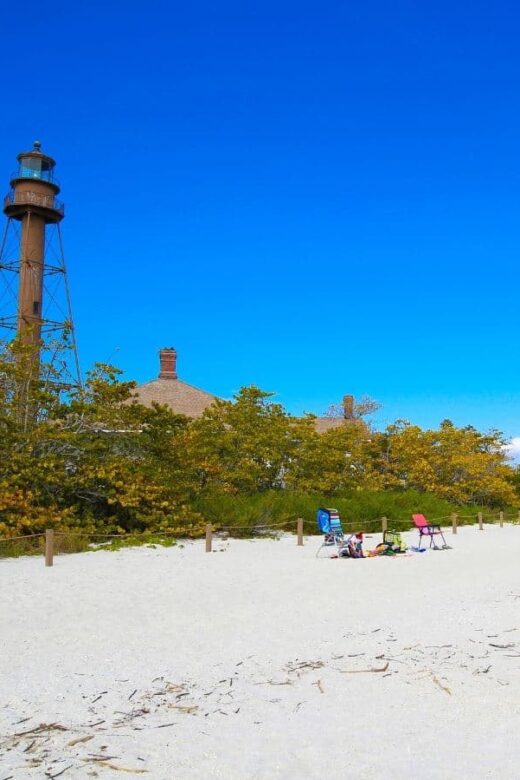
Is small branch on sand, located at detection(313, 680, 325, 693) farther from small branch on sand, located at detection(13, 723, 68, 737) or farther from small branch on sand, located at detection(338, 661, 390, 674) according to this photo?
small branch on sand, located at detection(13, 723, 68, 737)

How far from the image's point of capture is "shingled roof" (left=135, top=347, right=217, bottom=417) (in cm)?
3272

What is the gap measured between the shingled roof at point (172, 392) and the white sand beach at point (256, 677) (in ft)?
69.9

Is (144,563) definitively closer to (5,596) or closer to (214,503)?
(5,596)

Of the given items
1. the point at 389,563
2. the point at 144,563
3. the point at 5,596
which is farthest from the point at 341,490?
the point at 5,596

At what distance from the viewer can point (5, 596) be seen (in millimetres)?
9305

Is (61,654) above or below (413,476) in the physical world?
below

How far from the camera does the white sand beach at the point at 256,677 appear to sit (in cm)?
427

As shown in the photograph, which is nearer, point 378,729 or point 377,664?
point 378,729

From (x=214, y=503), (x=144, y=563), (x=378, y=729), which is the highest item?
(x=214, y=503)

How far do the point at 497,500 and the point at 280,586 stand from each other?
954 inches

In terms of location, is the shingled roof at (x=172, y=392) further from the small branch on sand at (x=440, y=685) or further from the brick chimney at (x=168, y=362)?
the small branch on sand at (x=440, y=685)

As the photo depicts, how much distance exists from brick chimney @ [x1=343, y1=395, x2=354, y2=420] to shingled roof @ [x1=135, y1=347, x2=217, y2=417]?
11456 mm

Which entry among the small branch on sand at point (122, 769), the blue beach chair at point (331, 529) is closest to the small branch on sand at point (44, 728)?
the small branch on sand at point (122, 769)

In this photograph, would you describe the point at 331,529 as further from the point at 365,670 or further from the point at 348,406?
the point at 348,406
